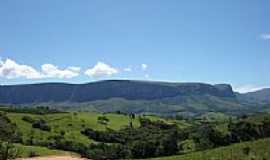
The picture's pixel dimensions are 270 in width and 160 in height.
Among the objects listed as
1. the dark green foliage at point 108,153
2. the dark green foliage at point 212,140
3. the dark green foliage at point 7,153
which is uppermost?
the dark green foliage at point 7,153

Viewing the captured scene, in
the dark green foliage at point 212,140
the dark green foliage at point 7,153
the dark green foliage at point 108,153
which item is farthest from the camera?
the dark green foliage at point 108,153

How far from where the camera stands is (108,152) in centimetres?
15575

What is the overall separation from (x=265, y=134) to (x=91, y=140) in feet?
289

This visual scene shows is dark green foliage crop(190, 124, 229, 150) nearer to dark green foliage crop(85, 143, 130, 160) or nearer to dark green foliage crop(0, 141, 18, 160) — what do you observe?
dark green foliage crop(85, 143, 130, 160)

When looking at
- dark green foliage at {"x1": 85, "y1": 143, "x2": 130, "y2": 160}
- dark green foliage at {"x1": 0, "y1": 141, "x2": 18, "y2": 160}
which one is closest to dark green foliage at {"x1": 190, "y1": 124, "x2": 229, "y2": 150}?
dark green foliage at {"x1": 85, "y1": 143, "x2": 130, "y2": 160}

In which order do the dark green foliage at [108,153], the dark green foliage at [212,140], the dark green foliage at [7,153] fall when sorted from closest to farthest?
the dark green foliage at [7,153] < the dark green foliage at [212,140] < the dark green foliage at [108,153]

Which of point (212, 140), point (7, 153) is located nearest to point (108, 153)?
point (212, 140)

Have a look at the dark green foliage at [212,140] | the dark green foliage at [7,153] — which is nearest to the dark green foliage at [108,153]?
the dark green foliage at [212,140]

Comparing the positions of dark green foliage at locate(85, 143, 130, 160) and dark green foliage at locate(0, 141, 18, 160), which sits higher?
dark green foliage at locate(0, 141, 18, 160)

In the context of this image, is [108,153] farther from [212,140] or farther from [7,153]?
[7,153]

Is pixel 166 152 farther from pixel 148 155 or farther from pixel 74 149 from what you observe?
pixel 74 149

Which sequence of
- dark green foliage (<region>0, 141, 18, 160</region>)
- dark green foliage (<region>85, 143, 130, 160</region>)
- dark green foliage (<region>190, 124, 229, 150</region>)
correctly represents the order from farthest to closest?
dark green foliage (<region>85, 143, 130, 160</region>) → dark green foliage (<region>190, 124, 229, 150</region>) → dark green foliage (<region>0, 141, 18, 160</region>)

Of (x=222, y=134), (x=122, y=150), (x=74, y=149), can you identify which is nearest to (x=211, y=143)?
(x=222, y=134)

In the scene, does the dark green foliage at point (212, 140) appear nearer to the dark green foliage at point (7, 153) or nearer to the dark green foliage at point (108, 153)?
the dark green foliage at point (108, 153)
